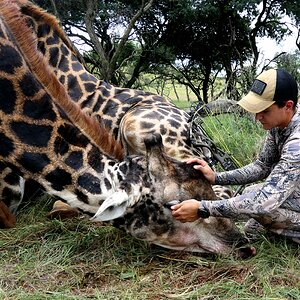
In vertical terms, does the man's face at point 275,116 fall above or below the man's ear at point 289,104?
below

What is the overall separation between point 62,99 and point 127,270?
1307mm

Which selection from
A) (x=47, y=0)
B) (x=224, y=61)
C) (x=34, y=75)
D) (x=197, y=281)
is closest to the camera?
(x=197, y=281)

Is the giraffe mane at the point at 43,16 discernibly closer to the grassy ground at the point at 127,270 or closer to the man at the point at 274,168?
the grassy ground at the point at 127,270

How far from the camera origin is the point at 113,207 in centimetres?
342

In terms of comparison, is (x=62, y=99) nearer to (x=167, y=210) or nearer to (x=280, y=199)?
(x=167, y=210)

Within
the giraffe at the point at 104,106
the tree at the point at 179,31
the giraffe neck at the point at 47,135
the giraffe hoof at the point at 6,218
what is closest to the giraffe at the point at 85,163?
the giraffe neck at the point at 47,135

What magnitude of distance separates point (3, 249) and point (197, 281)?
1.68 metres

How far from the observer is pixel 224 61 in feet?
67.8

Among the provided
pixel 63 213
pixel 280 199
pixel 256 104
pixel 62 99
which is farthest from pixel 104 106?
pixel 280 199

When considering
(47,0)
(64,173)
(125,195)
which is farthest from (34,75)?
(47,0)

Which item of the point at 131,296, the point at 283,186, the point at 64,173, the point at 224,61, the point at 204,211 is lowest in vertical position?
the point at 224,61

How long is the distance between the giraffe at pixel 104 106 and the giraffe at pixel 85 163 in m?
1.14

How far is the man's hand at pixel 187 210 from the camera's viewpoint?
12.0ft

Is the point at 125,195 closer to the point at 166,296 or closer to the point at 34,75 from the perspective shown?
the point at 166,296
